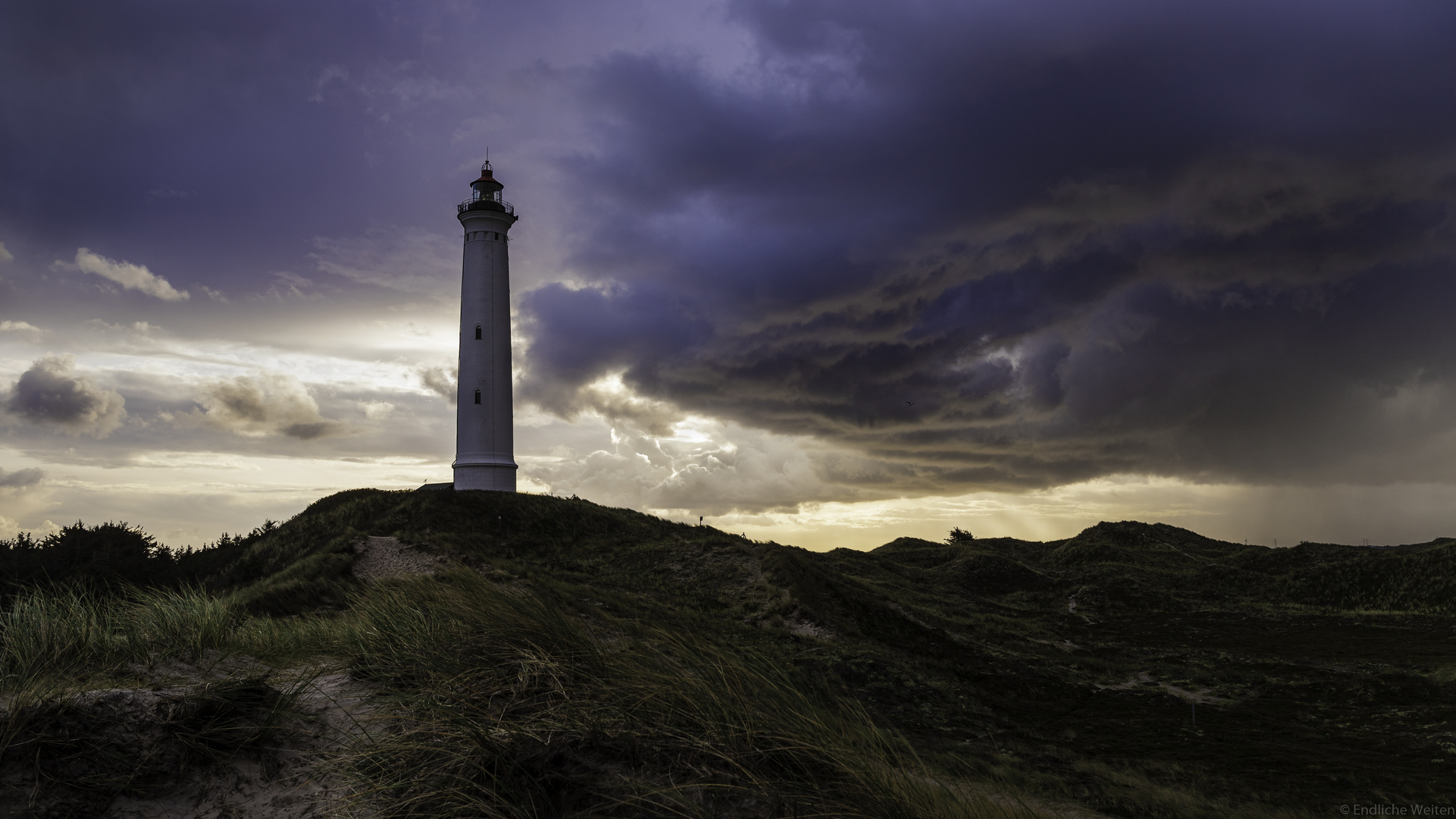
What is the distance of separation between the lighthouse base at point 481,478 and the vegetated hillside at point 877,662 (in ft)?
6.41

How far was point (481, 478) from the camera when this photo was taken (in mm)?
35000


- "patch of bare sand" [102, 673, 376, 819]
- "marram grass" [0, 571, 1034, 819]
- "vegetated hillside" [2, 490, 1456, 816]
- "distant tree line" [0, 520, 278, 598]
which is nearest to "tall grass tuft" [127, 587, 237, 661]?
"marram grass" [0, 571, 1034, 819]

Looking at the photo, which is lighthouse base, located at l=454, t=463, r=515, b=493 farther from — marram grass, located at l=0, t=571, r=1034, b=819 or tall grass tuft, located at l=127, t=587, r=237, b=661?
marram grass, located at l=0, t=571, r=1034, b=819

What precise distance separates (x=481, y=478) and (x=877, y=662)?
2348 centimetres

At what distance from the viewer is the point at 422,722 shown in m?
5.07

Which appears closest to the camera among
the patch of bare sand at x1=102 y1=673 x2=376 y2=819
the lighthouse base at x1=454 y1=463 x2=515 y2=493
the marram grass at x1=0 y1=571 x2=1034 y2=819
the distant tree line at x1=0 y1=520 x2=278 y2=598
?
the marram grass at x1=0 y1=571 x2=1034 y2=819

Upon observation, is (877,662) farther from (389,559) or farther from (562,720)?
(562,720)

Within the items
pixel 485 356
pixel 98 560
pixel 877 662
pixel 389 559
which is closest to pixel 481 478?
pixel 485 356

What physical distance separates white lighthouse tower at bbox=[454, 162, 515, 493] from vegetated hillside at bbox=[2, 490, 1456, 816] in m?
2.74

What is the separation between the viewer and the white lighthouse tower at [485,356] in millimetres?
35188

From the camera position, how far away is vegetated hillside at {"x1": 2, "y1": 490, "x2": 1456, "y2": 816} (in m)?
4.63

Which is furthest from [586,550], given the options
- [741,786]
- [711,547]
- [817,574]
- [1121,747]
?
[741,786]

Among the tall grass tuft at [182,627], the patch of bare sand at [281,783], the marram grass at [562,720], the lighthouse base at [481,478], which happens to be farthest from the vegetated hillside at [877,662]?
the lighthouse base at [481,478]

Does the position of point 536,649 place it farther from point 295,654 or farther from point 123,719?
point 295,654
